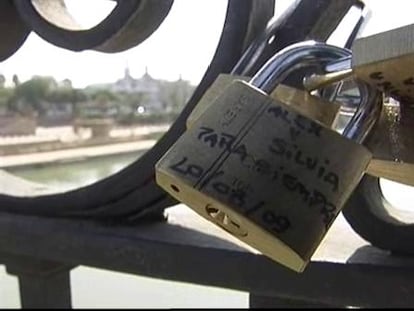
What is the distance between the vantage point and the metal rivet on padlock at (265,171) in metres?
0.24

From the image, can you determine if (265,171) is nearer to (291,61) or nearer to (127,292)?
(291,61)

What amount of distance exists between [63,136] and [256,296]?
2.47m

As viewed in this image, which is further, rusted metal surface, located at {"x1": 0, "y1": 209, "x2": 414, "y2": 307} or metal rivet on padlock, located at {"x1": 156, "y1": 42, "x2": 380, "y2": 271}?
rusted metal surface, located at {"x1": 0, "y1": 209, "x2": 414, "y2": 307}

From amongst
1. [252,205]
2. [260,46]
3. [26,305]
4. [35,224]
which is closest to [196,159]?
[252,205]

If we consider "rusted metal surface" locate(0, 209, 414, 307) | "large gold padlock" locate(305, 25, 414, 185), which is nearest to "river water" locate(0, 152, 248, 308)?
"rusted metal surface" locate(0, 209, 414, 307)

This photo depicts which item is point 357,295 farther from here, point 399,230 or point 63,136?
point 63,136

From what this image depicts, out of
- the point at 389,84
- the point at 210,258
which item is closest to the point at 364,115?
the point at 389,84

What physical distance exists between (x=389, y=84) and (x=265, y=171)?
68 mm

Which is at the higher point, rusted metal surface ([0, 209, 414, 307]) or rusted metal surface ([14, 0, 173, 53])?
rusted metal surface ([14, 0, 173, 53])

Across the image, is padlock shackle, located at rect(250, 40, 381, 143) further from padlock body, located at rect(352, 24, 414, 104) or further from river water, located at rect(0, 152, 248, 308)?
river water, located at rect(0, 152, 248, 308)

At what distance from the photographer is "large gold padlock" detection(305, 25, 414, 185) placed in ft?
Result: 0.80

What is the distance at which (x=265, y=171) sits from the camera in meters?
0.25

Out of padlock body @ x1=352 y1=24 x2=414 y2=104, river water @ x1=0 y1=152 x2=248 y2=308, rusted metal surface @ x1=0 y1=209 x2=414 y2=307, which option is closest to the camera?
padlock body @ x1=352 y1=24 x2=414 y2=104

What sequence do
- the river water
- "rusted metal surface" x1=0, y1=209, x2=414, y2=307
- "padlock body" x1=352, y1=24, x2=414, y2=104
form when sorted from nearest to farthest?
"padlock body" x1=352, y1=24, x2=414, y2=104, "rusted metal surface" x1=0, y1=209, x2=414, y2=307, the river water
